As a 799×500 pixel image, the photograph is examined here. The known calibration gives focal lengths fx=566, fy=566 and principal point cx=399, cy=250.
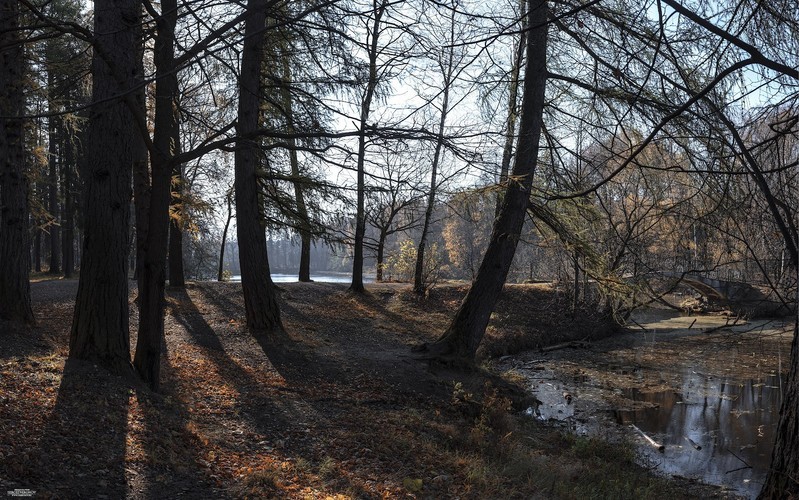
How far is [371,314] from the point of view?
16734mm

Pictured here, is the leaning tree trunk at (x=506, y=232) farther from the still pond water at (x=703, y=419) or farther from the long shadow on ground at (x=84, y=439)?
the long shadow on ground at (x=84, y=439)

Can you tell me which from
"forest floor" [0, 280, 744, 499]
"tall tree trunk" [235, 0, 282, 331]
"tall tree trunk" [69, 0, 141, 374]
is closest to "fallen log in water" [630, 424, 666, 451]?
"forest floor" [0, 280, 744, 499]

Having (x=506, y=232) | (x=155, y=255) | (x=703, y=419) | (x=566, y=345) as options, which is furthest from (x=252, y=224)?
(x=566, y=345)

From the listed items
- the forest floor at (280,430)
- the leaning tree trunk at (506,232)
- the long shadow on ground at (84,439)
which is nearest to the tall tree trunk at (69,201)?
the forest floor at (280,430)

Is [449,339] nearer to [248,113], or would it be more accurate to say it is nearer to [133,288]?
[248,113]

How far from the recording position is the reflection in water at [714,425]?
7.72 m

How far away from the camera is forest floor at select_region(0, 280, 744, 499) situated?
4.59m

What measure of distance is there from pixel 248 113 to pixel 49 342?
4953mm

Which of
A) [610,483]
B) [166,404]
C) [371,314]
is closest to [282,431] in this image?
[166,404]

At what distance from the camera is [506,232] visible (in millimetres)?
9484

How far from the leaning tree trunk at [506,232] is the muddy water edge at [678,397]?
190 cm

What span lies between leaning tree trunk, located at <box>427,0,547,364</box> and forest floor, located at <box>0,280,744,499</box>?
0.52m

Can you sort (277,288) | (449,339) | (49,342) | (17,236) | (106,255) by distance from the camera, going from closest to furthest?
(106,255) → (49,342) → (17,236) → (449,339) → (277,288)

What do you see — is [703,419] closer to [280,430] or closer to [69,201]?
[280,430]
